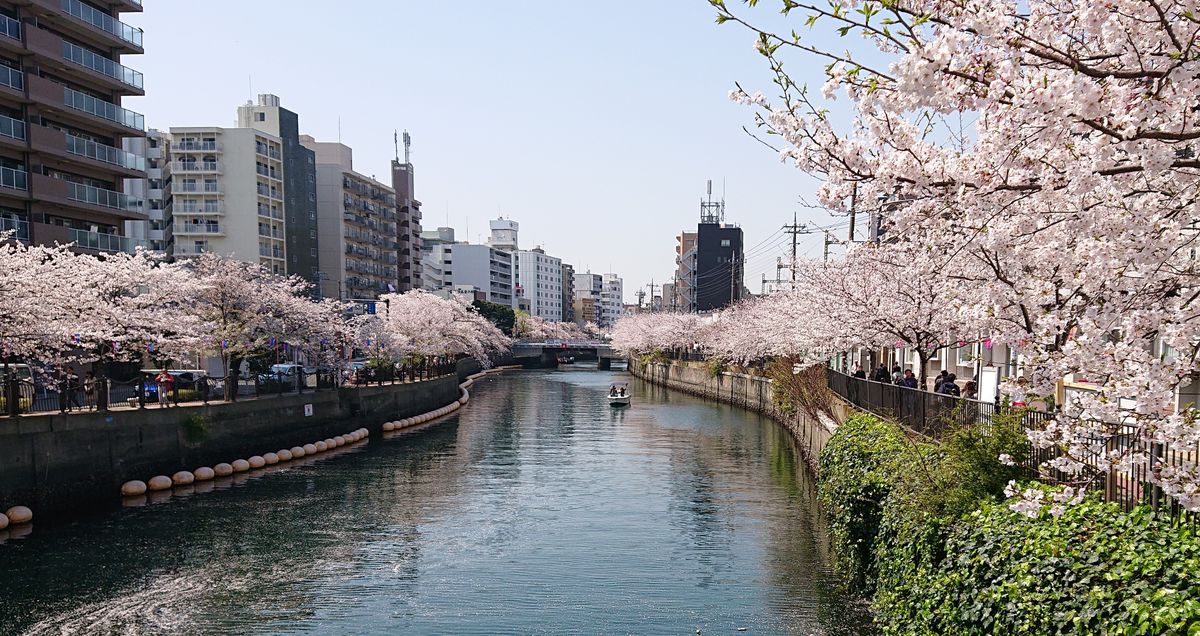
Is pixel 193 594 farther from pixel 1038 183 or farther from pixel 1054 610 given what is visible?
pixel 1038 183

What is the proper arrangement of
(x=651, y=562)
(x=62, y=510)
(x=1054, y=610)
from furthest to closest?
(x=62, y=510)
(x=651, y=562)
(x=1054, y=610)

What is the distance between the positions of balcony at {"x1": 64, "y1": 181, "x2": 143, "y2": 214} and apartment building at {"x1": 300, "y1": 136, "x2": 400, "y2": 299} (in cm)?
3856

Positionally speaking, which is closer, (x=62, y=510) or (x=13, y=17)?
(x=62, y=510)

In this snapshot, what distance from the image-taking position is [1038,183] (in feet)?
21.4

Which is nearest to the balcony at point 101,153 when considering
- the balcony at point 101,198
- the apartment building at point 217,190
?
the balcony at point 101,198

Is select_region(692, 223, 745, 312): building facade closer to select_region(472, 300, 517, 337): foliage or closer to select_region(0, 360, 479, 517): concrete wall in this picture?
select_region(472, 300, 517, 337): foliage

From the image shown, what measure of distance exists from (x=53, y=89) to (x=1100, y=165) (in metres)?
44.2

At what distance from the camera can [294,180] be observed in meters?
79.2

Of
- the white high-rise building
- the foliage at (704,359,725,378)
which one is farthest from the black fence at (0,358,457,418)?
the white high-rise building

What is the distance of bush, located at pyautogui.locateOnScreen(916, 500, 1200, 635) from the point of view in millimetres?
6457

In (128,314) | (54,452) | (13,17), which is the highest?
(13,17)

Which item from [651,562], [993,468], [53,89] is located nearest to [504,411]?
[53,89]

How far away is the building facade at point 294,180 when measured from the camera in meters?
78.1

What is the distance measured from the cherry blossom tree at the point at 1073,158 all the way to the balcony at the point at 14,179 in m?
39.1
